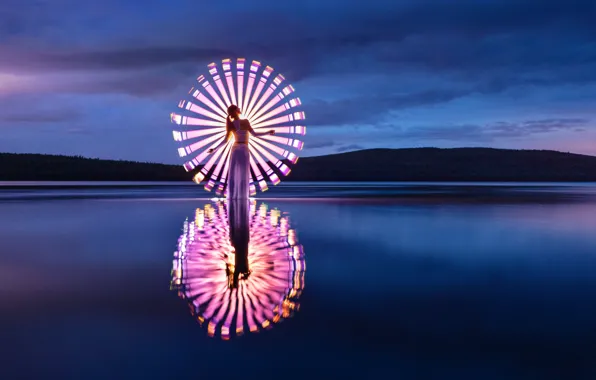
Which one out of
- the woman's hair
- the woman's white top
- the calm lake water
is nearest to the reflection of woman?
the calm lake water

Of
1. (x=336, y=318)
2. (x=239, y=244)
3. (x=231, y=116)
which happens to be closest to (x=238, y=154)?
(x=231, y=116)

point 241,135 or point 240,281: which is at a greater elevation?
point 241,135

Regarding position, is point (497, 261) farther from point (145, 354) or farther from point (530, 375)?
point (145, 354)

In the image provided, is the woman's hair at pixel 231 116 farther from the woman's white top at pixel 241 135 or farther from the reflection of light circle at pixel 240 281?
the reflection of light circle at pixel 240 281

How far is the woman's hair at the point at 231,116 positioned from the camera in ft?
149

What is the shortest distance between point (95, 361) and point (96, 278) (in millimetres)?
6622

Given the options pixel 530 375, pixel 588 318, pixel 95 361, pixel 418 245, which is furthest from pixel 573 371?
pixel 418 245

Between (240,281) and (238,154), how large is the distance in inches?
1214

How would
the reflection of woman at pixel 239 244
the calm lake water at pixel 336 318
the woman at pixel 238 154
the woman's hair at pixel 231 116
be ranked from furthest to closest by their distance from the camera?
the woman's hair at pixel 231 116, the woman at pixel 238 154, the reflection of woman at pixel 239 244, the calm lake water at pixel 336 318

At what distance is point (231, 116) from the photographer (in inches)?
1812

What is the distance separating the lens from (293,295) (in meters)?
12.1

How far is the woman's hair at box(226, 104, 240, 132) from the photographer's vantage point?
4538 centimetres

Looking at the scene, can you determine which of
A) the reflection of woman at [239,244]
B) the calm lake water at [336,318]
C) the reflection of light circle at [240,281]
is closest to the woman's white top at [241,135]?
the reflection of woman at [239,244]

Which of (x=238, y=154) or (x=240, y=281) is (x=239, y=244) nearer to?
(x=240, y=281)
